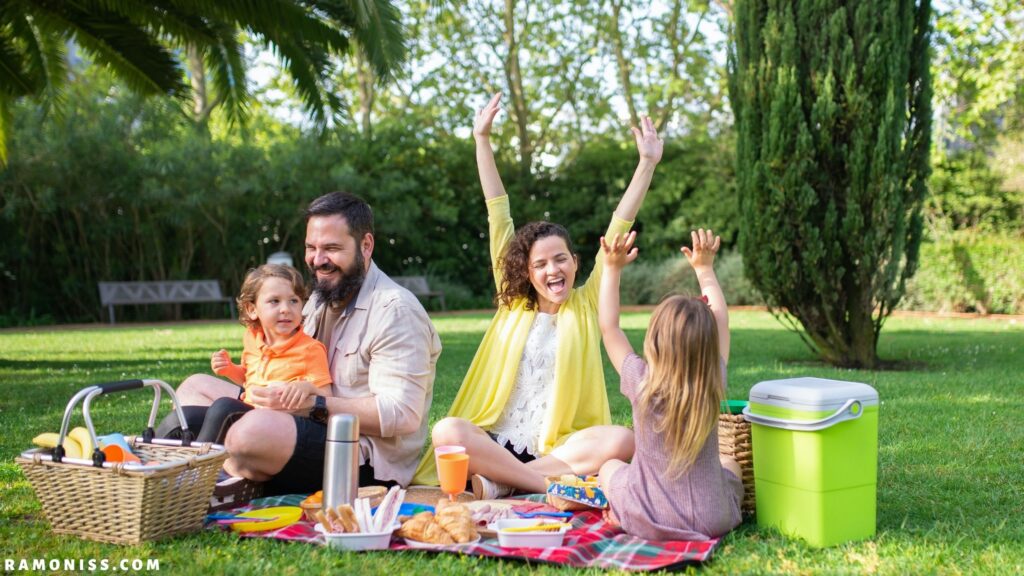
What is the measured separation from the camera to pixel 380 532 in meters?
3.23

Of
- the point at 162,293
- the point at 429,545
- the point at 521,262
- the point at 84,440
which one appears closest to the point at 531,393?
the point at 521,262

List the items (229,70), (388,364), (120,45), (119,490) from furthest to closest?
(229,70) → (120,45) → (388,364) → (119,490)

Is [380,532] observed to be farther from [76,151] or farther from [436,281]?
[436,281]

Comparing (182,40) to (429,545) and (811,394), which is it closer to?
(429,545)

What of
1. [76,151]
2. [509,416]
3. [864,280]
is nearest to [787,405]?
[509,416]

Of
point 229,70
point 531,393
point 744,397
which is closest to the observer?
point 531,393

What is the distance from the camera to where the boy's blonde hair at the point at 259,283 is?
3.95m

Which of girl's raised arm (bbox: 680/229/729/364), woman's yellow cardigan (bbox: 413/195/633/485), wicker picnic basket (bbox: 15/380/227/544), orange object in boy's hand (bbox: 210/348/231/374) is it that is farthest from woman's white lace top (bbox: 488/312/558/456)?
wicker picnic basket (bbox: 15/380/227/544)

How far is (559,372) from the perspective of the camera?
13.3 feet

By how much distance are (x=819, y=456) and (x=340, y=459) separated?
5.82ft

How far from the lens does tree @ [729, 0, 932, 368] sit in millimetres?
8547

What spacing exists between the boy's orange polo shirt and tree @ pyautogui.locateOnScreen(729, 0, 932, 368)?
20.3 ft

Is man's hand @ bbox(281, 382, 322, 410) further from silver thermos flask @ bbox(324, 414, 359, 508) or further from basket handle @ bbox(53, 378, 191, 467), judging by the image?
basket handle @ bbox(53, 378, 191, 467)

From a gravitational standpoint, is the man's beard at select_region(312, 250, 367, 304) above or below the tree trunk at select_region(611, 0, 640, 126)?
below
